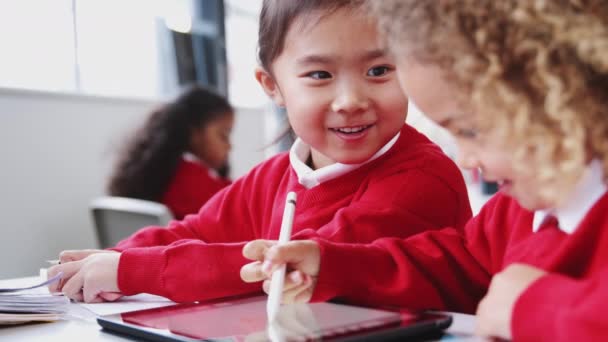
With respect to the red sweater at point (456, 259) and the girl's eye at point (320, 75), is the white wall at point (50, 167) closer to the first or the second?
the girl's eye at point (320, 75)

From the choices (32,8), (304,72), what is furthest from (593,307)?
(32,8)

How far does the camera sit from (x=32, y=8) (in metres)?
3.60

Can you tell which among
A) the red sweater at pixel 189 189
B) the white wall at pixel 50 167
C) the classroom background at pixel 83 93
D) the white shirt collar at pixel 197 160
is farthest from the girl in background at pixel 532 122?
the white shirt collar at pixel 197 160

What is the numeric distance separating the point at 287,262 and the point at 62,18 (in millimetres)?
3190

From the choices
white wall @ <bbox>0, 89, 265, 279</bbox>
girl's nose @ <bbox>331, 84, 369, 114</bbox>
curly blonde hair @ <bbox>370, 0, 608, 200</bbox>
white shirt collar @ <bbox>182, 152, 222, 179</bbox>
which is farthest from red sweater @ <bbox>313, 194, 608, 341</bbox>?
white shirt collar @ <bbox>182, 152, 222, 179</bbox>

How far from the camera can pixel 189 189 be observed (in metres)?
3.57

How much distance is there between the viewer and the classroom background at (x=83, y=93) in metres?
3.17

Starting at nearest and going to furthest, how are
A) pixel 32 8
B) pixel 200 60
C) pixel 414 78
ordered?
pixel 414 78
pixel 32 8
pixel 200 60

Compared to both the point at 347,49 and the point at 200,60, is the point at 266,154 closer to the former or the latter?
the point at 200,60

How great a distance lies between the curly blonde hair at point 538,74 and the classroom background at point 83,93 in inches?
75.6

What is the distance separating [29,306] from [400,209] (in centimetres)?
57

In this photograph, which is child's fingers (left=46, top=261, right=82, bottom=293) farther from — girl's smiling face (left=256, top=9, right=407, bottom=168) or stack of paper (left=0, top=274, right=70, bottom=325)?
girl's smiling face (left=256, top=9, right=407, bottom=168)

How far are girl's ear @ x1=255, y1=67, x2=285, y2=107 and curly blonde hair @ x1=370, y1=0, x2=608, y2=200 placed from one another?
2.48 feet

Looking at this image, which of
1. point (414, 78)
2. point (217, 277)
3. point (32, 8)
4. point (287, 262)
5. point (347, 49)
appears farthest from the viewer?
point (32, 8)
